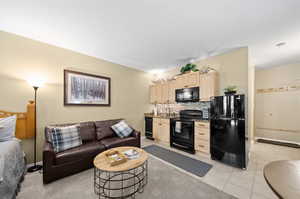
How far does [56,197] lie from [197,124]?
2903 mm

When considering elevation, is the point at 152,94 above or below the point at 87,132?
above

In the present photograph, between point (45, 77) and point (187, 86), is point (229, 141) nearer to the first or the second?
point (187, 86)

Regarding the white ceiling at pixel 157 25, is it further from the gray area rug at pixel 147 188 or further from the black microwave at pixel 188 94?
the gray area rug at pixel 147 188

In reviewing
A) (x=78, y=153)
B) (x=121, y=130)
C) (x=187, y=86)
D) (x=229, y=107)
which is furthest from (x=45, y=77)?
(x=229, y=107)

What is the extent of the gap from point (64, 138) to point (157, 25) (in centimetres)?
275

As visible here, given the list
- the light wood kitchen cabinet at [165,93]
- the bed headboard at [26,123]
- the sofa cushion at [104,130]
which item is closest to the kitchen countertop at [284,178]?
the sofa cushion at [104,130]

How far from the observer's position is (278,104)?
3932mm

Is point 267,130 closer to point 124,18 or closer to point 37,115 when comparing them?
point 124,18

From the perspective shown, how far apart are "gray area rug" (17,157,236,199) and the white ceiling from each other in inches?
105

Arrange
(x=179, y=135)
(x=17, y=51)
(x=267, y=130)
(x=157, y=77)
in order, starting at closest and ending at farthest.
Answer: (x=17, y=51), (x=179, y=135), (x=267, y=130), (x=157, y=77)

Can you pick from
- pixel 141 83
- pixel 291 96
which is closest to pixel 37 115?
pixel 141 83

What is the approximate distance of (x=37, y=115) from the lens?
2.41 meters

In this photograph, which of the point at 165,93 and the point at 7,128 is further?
the point at 165,93

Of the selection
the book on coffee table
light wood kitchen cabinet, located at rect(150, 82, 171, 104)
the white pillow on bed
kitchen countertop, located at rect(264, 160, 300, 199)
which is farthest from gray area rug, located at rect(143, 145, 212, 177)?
the white pillow on bed
